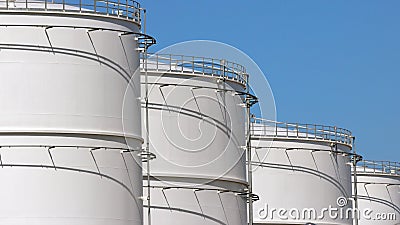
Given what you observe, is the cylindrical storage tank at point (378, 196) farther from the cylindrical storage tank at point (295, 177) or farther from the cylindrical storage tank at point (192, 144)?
the cylindrical storage tank at point (192, 144)

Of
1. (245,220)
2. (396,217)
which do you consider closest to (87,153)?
(245,220)

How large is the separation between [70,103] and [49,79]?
81cm

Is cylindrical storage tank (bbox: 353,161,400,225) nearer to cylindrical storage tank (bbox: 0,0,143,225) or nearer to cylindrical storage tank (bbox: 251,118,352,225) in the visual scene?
cylindrical storage tank (bbox: 251,118,352,225)

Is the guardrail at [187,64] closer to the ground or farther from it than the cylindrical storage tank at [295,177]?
farther from it

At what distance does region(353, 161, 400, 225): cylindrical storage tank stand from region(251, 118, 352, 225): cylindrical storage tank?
821 centimetres

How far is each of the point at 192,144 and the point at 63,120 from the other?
700 cm

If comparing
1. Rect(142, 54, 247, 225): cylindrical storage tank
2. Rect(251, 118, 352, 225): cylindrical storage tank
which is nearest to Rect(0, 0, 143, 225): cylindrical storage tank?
Rect(142, 54, 247, 225): cylindrical storage tank

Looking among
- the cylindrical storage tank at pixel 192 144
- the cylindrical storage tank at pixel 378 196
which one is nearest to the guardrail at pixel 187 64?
the cylindrical storage tank at pixel 192 144

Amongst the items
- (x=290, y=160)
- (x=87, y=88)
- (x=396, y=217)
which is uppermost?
(x=87, y=88)

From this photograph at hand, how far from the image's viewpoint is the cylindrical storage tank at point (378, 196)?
53625mm

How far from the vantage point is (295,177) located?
43.7m

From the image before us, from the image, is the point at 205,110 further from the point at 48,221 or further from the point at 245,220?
the point at 48,221

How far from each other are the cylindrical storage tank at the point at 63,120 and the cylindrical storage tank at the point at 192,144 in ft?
12.2

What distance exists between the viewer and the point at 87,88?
28.6 metres
